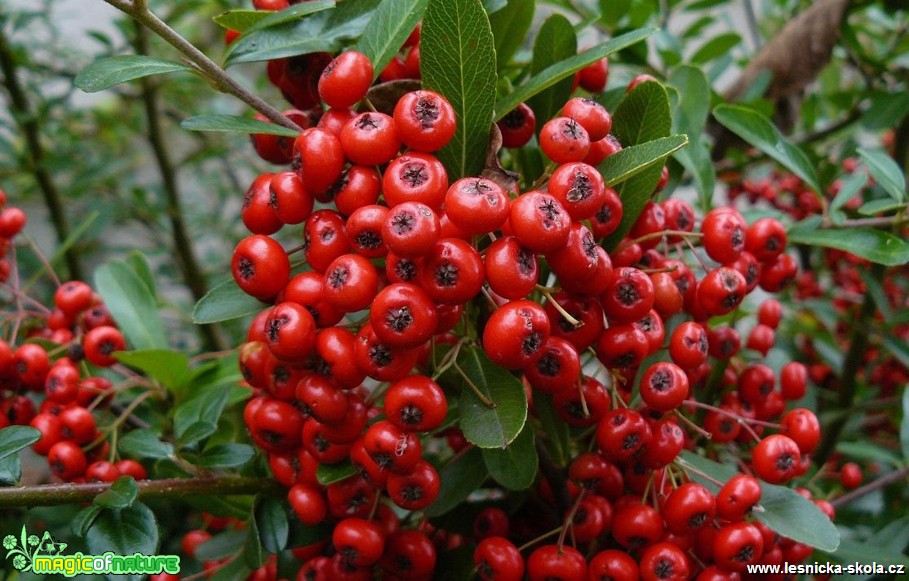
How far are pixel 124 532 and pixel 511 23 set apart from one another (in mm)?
971

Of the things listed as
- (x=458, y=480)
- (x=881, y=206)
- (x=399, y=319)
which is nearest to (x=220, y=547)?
(x=458, y=480)

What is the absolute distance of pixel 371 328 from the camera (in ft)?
2.90

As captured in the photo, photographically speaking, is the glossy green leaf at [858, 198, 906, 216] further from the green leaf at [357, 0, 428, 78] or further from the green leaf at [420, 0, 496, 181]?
the green leaf at [357, 0, 428, 78]

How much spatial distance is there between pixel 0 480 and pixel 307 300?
1.64 feet

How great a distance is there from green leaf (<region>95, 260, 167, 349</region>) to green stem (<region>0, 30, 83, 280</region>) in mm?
959

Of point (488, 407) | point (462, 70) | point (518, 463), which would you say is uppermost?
point (462, 70)

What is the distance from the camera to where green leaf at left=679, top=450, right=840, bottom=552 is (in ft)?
3.39

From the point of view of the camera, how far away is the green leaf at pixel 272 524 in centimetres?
111

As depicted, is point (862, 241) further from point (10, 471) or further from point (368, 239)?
point (10, 471)

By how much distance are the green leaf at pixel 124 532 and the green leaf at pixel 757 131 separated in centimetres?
114

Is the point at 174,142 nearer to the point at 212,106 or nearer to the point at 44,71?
the point at 212,106

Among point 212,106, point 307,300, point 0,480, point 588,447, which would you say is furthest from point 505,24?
point 212,106

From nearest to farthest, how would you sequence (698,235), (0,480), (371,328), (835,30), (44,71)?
1. (371,328)
2. (0,480)
3. (698,235)
4. (835,30)
5. (44,71)

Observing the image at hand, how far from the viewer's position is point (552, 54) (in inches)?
45.1
